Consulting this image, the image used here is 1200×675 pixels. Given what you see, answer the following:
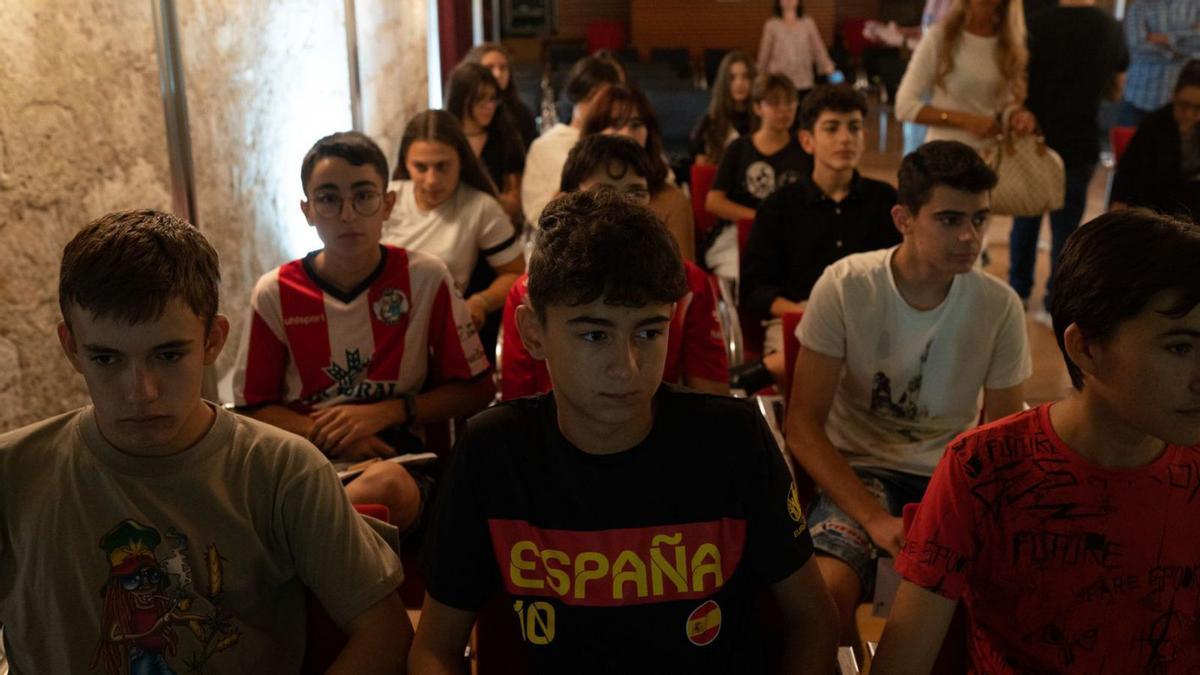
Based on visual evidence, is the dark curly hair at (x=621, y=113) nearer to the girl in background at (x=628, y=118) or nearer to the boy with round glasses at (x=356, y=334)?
the girl in background at (x=628, y=118)

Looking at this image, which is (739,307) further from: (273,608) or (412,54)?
(412,54)

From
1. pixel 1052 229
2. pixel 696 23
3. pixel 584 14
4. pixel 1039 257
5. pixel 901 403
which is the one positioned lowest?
pixel 1039 257

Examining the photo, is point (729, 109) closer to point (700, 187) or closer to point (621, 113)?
point (700, 187)

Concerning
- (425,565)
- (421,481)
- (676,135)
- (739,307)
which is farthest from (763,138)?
(676,135)

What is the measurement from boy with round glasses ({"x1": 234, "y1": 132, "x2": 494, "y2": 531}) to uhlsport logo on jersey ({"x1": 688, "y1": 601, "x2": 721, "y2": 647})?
3.43 feet

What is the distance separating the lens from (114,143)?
2836 mm

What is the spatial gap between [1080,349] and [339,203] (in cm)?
163

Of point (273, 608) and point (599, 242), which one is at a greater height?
point (599, 242)

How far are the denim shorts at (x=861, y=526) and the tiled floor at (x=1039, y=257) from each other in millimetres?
1344

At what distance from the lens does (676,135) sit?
12828 millimetres

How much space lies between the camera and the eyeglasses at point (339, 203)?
8.09 feet

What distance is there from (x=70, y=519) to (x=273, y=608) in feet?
0.95

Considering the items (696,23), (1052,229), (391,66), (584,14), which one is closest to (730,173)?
(1052,229)


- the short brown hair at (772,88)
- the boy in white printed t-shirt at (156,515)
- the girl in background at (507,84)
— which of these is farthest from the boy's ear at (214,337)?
the girl in background at (507,84)
